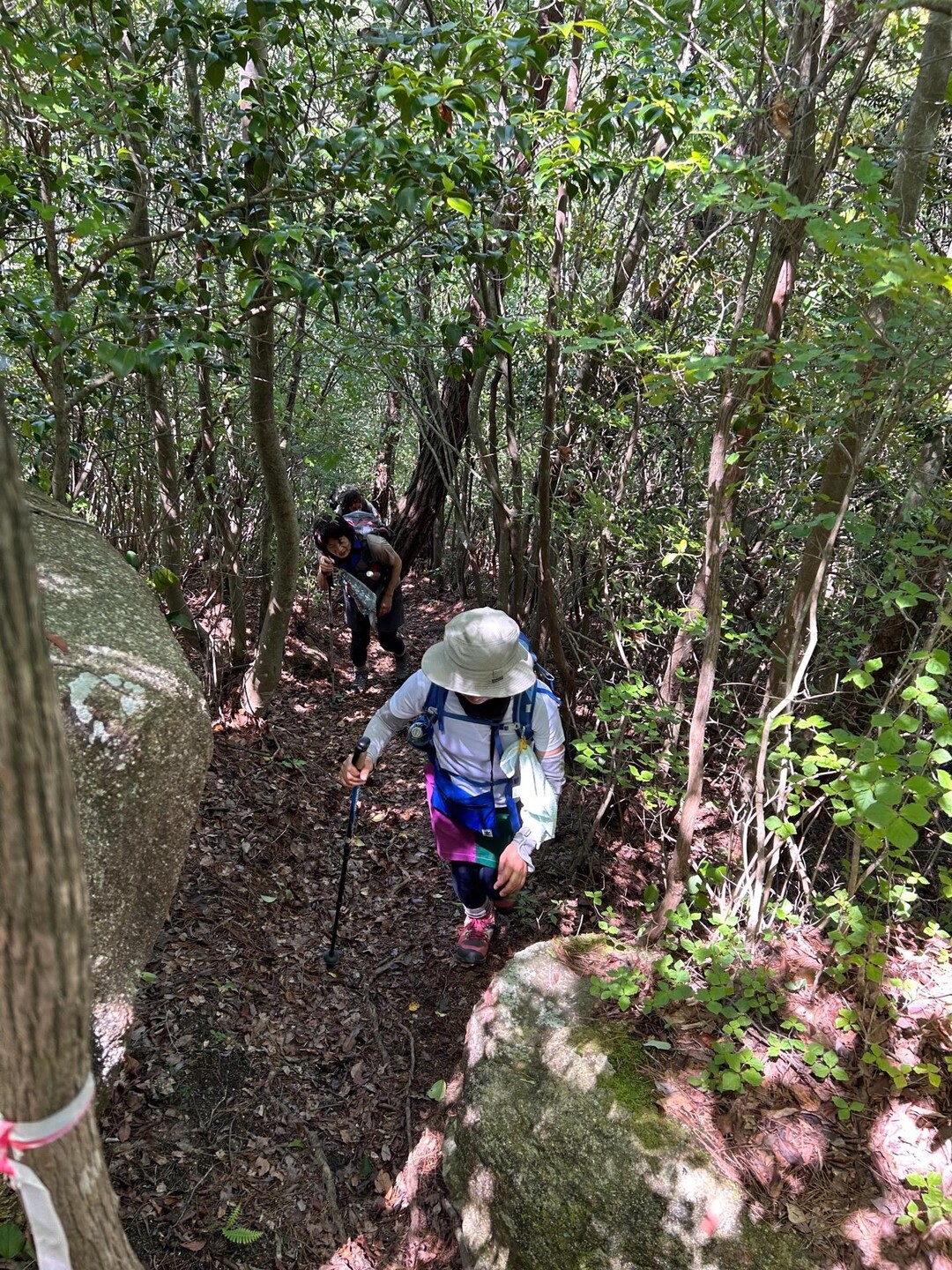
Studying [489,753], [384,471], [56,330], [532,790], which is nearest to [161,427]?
[56,330]

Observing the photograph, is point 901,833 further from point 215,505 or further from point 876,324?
point 215,505

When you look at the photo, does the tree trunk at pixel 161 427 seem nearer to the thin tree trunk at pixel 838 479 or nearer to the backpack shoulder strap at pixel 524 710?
the backpack shoulder strap at pixel 524 710

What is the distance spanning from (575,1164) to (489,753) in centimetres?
165

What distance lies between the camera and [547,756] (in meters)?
3.45

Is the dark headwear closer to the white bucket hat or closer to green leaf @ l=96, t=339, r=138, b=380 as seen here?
the white bucket hat

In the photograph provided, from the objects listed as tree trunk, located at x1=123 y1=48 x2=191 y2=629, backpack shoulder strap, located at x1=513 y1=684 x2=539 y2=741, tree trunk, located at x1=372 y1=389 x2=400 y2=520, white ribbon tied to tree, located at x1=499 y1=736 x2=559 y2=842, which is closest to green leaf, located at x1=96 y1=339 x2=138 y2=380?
tree trunk, located at x1=123 y1=48 x2=191 y2=629

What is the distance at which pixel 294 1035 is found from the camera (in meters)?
3.61

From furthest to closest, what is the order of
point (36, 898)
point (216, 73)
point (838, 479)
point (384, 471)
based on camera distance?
point (384, 471) < point (216, 73) < point (838, 479) < point (36, 898)

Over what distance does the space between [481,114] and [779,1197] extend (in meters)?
4.29

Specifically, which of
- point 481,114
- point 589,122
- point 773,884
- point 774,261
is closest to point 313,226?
point 481,114

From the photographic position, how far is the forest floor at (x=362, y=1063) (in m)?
2.32

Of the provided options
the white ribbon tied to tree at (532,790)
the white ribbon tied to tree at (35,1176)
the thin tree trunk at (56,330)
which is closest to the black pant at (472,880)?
the white ribbon tied to tree at (532,790)

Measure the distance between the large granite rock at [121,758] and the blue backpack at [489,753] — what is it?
105cm

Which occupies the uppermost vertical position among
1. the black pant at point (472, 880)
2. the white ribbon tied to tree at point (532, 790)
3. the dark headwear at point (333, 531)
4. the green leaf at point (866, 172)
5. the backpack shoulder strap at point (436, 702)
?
the green leaf at point (866, 172)
